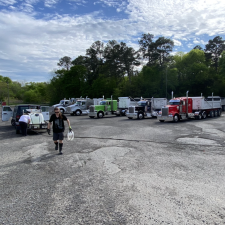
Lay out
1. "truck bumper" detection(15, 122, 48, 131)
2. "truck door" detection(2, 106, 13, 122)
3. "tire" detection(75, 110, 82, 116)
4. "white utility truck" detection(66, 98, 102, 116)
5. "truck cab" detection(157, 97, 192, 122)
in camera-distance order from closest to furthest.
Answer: "truck bumper" detection(15, 122, 48, 131) → "truck door" detection(2, 106, 13, 122) → "truck cab" detection(157, 97, 192, 122) → "white utility truck" detection(66, 98, 102, 116) → "tire" detection(75, 110, 82, 116)

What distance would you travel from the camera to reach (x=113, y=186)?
5.29m

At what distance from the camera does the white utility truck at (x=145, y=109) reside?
2511 centimetres

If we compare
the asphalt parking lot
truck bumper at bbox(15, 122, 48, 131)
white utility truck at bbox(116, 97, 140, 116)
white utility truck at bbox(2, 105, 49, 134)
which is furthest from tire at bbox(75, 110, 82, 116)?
the asphalt parking lot

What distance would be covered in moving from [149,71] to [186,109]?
33.7 meters

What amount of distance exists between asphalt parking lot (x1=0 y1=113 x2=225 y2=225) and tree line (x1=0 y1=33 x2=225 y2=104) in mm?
42342

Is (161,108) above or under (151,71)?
under

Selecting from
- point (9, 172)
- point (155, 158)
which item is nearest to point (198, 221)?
point (155, 158)

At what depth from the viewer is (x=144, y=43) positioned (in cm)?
5669

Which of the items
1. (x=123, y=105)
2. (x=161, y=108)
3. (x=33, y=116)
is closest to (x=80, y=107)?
(x=123, y=105)

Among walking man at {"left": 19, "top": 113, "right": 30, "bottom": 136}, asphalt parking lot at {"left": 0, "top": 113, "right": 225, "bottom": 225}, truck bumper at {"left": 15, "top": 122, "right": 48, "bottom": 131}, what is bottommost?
asphalt parking lot at {"left": 0, "top": 113, "right": 225, "bottom": 225}

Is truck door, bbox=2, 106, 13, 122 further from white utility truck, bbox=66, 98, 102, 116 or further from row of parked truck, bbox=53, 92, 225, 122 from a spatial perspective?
white utility truck, bbox=66, 98, 102, 116

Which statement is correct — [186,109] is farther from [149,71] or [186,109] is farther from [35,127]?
[149,71]

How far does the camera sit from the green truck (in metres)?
27.5

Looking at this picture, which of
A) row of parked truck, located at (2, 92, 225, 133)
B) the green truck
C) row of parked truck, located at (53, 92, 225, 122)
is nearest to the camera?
row of parked truck, located at (2, 92, 225, 133)
